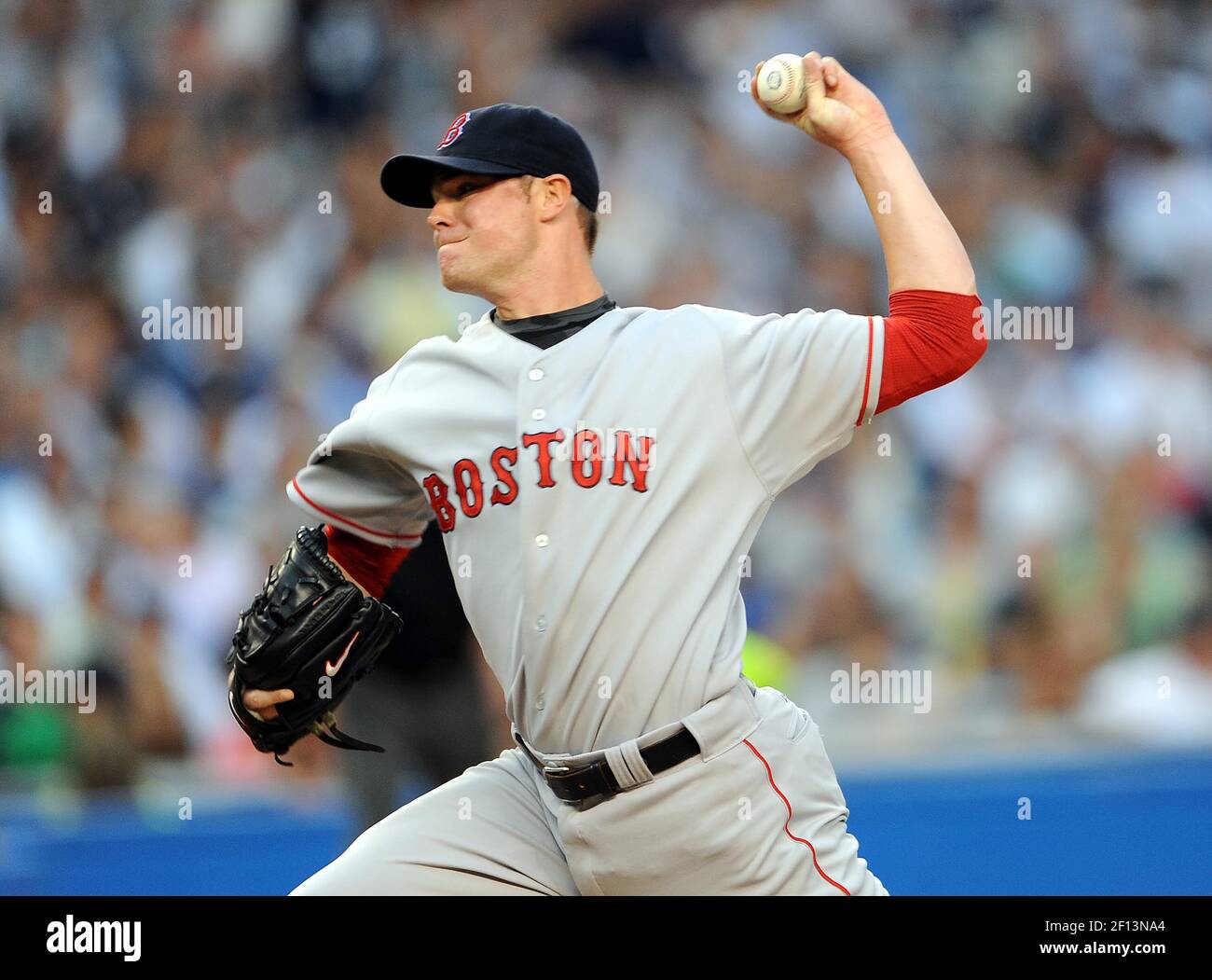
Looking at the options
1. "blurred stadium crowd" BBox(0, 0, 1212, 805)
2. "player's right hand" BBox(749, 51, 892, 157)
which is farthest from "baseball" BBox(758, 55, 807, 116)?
"blurred stadium crowd" BBox(0, 0, 1212, 805)

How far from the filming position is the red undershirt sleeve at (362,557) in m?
2.55

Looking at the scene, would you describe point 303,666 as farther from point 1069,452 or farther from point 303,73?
point 303,73

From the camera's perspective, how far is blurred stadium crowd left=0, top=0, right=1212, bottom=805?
5176 mm

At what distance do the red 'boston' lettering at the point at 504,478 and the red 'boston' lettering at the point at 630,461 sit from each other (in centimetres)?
15

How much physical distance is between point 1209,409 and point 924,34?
6.52ft

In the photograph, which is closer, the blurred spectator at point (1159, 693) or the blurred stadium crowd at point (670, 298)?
the blurred spectator at point (1159, 693)

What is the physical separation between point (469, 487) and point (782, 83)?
0.75 meters
